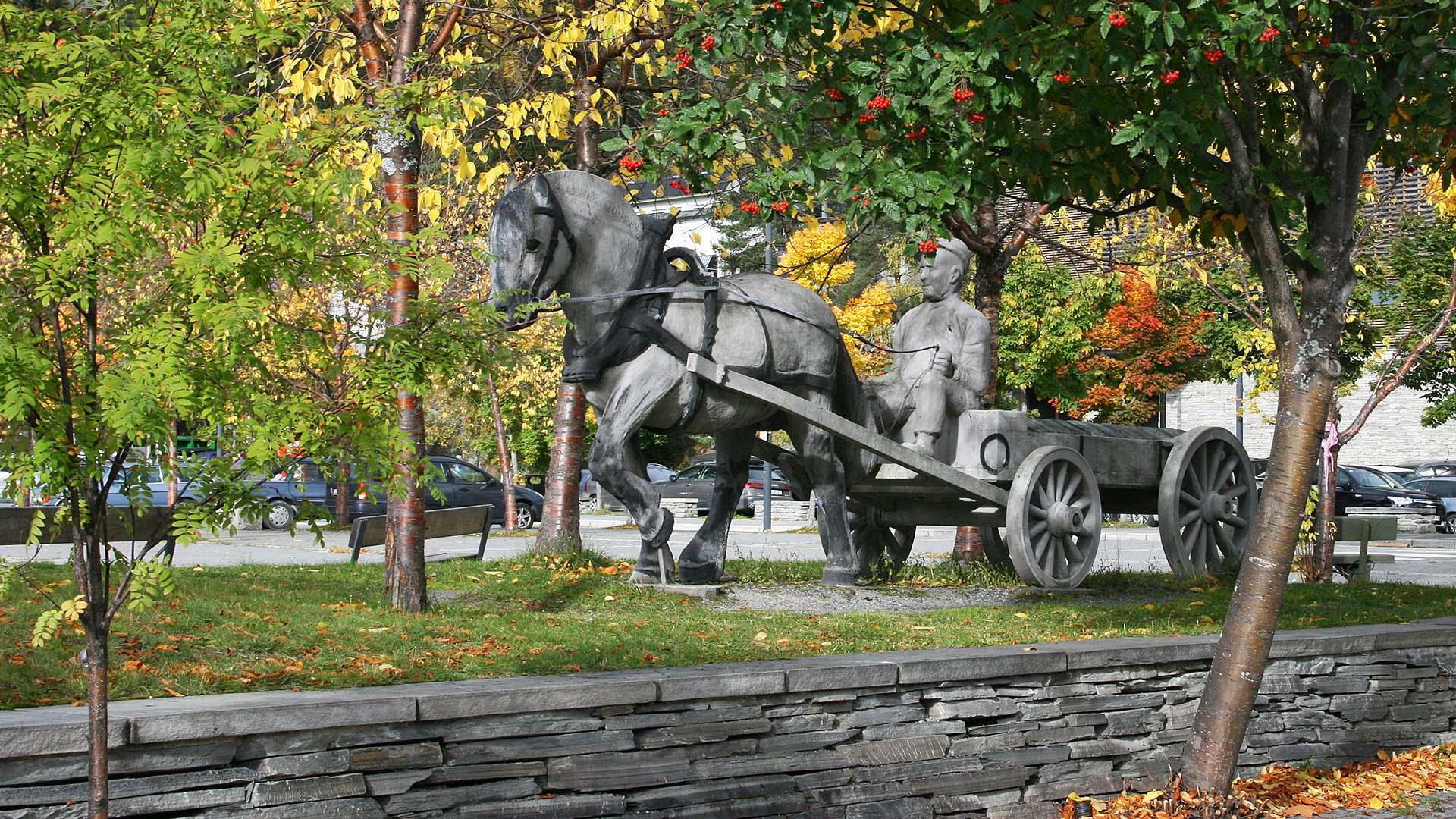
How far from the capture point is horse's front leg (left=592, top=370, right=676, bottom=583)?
9508mm

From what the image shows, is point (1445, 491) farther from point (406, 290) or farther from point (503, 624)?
point (406, 290)

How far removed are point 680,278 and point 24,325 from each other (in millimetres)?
5401

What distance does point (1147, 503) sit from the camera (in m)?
13.1

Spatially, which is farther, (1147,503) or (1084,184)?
(1147,503)

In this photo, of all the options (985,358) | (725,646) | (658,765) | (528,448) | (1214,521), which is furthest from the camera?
(528,448)

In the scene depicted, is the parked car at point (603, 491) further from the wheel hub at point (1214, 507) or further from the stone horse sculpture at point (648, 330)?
the stone horse sculpture at point (648, 330)

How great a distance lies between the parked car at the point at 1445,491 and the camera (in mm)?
33438

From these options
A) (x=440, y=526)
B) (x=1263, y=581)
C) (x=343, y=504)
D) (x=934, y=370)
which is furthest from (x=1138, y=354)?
(x=1263, y=581)

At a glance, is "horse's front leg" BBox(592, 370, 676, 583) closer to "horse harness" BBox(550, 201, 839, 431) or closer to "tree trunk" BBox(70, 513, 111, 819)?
"horse harness" BBox(550, 201, 839, 431)

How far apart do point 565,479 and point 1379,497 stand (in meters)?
26.1

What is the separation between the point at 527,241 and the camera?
29.8ft

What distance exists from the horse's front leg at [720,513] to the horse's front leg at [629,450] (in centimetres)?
64

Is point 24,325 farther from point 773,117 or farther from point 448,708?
point 773,117

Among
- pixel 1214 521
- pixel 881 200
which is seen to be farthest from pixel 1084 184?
pixel 1214 521
